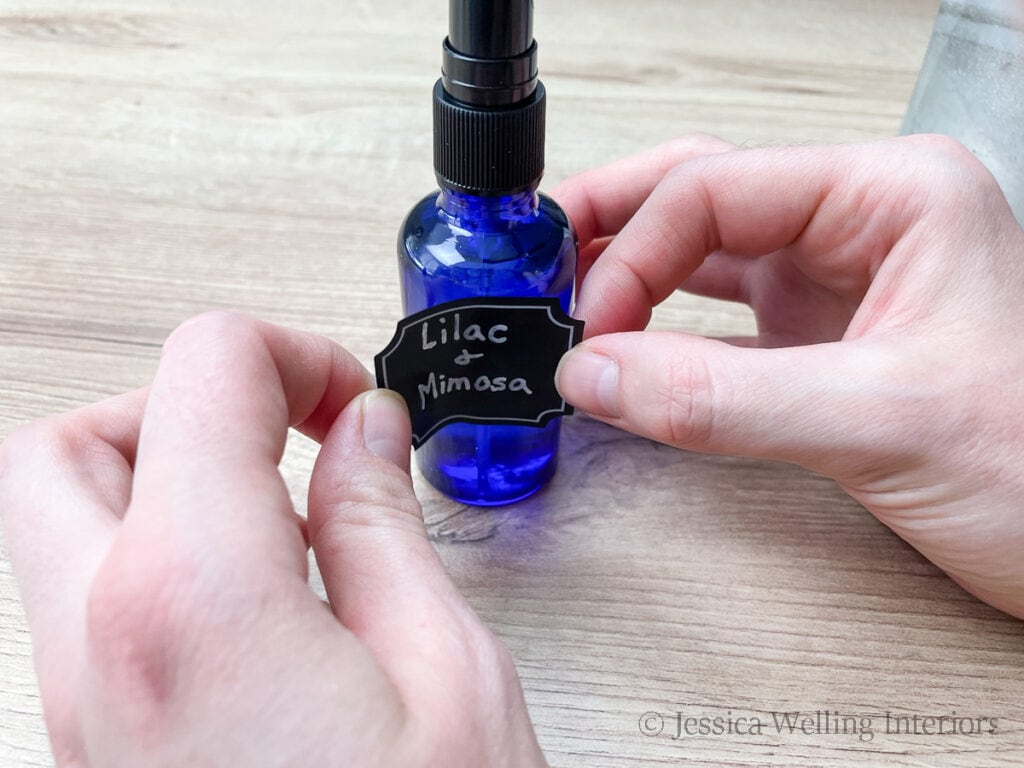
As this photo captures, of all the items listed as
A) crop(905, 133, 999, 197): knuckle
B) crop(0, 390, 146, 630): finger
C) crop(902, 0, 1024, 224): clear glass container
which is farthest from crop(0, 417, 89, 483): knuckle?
crop(902, 0, 1024, 224): clear glass container

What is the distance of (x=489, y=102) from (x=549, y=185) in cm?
41

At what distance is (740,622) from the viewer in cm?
54

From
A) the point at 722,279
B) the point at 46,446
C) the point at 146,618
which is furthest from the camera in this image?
the point at 722,279

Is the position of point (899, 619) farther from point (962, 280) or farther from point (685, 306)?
point (685, 306)

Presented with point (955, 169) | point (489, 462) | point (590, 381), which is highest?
point (955, 169)

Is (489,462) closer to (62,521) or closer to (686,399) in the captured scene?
(686,399)

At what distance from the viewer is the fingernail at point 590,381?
503mm

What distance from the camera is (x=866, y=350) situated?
47 cm

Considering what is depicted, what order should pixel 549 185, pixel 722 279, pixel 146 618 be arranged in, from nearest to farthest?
pixel 146 618, pixel 722 279, pixel 549 185

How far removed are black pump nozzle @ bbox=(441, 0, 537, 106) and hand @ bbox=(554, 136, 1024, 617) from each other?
0.50ft

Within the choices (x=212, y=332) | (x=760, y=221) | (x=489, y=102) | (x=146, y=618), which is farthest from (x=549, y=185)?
Answer: (x=146, y=618)

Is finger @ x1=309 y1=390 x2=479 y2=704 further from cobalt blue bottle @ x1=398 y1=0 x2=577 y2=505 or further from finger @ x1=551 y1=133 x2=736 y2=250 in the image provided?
finger @ x1=551 y1=133 x2=736 y2=250

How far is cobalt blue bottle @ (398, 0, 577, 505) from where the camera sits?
1.40 feet

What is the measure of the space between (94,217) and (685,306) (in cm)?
54
